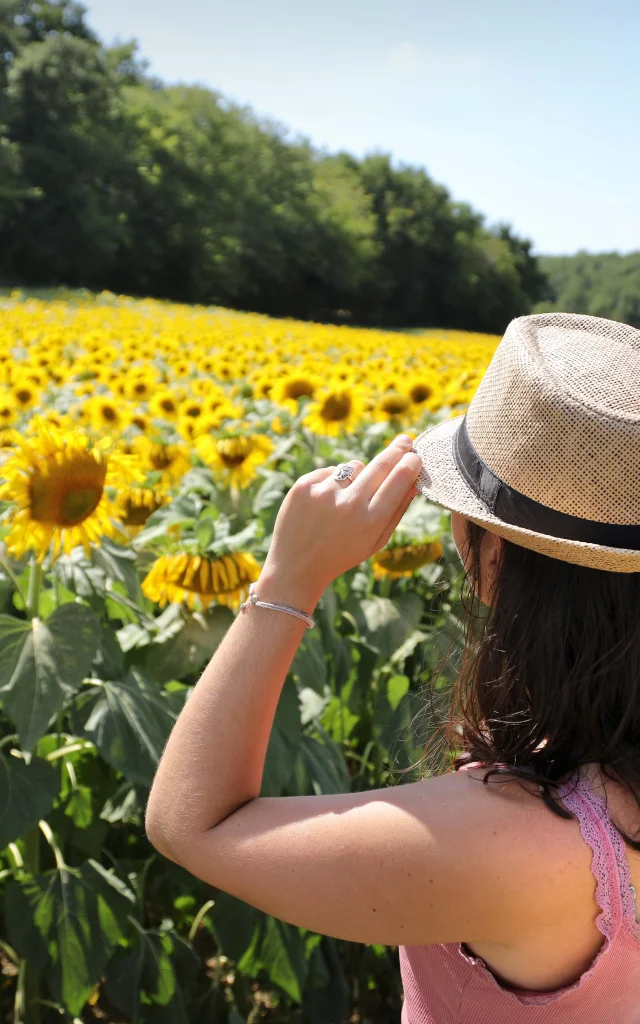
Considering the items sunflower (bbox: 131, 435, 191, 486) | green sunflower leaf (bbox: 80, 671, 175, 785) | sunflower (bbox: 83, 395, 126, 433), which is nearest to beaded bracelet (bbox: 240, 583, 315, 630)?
green sunflower leaf (bbox: 80, 671, 175, 785)

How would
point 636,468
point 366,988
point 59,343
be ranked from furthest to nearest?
1. point 59,343
2. point 366,988
3. point 636,468

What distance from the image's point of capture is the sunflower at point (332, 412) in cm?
395

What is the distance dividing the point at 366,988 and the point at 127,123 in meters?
37.7

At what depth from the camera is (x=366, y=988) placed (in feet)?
8.00

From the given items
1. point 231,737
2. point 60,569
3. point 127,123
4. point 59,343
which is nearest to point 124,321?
point 59,343

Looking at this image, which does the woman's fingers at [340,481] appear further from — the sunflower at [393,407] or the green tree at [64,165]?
the green tree at [64,165]

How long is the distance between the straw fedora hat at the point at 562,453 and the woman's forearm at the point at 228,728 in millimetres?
221

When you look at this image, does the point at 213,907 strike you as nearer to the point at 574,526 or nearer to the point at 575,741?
the point at 575,741

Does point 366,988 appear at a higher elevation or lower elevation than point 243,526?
lower

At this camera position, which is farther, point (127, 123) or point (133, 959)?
point (127, 123)

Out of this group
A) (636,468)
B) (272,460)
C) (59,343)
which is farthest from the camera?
(59,343)

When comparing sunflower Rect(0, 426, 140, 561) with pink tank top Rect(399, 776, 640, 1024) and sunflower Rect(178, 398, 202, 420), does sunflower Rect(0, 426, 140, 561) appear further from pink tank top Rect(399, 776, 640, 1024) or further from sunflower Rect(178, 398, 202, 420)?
sunflower Rect(178, 398, 202, 420)

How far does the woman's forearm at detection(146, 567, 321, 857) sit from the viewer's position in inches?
37.8

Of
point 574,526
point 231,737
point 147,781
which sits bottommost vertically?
point 147,781
